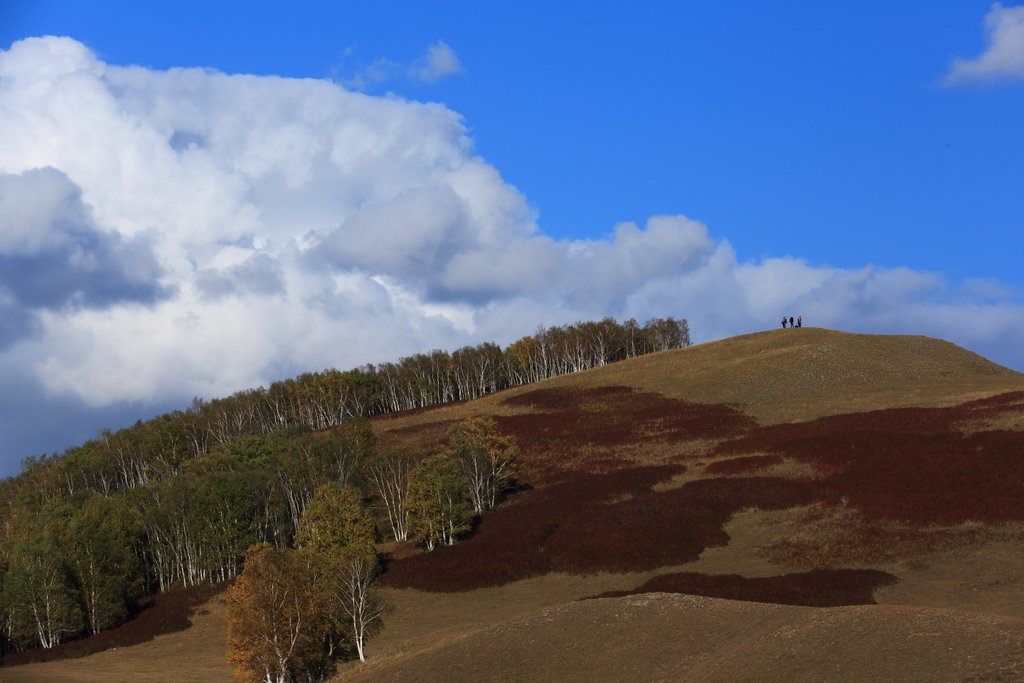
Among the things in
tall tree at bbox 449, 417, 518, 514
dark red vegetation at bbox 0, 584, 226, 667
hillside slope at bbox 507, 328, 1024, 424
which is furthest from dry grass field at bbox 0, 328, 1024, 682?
tall tree at bbox 449, 417, 518, 514

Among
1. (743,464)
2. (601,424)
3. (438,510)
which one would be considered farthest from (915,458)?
(601,424)

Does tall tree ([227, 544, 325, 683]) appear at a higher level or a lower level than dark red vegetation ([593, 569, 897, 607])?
higher

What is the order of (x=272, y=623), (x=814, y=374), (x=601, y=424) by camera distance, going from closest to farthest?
1. (x=272, y=623)
2. (x=601, y=424)
3. (x=814, y=374)

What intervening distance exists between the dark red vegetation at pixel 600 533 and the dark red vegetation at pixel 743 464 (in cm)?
343

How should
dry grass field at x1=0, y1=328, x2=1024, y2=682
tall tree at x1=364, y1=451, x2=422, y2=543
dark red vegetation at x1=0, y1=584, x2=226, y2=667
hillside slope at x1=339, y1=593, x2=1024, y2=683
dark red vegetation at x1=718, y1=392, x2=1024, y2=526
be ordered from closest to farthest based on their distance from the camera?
1. hillside slope at x1=339, y1=593, x2=1024, y2=683
2. dry grass field at x1=0, y1=328, x2=1024, y2=682
3. dark red vegetation at x1=718, y1=392, x2=1024, y2=526
4. dark red vegetation at x1=0, y1=584, x2=226, y2=667
5. tall tree at x1=364, y1=451, x2=422, y2=543

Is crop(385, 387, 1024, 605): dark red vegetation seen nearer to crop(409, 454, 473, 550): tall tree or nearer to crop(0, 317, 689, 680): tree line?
Answer: crop(409, 454, 473, 550): tall tree

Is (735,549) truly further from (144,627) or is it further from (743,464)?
(144,627)

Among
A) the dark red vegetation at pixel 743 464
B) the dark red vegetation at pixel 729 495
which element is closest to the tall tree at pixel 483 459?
the dark red vegetation at pixel 729 495

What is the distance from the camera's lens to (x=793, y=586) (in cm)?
5197

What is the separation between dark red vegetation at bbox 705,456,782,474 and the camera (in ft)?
256

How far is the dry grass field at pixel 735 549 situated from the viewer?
33906 mm

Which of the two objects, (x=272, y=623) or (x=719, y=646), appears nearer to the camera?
(x=719, y=646)

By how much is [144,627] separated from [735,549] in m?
44.9

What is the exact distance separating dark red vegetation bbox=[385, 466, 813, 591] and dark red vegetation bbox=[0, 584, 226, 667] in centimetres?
1697
